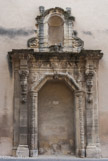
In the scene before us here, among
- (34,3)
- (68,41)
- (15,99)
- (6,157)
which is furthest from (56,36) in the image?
(6,157)

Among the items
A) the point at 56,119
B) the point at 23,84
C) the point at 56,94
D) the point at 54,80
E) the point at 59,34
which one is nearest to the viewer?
Answer: the point at 23,84

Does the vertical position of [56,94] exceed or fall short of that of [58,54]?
it falls short

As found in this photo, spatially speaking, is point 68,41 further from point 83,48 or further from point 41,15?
point 41,15

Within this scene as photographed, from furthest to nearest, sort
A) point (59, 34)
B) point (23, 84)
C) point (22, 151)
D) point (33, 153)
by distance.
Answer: point (59, 34) → point (23, 84) → point (33, 153) → point (22, 151)

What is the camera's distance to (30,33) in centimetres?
889

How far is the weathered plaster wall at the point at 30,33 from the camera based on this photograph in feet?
27.6

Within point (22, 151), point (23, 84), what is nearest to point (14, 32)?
point (23, 84)

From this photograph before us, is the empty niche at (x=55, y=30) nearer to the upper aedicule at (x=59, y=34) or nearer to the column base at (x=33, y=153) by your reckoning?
the upper aedicule at (x=59, y=34)

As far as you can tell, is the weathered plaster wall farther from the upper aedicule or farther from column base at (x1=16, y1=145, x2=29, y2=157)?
column base at (x1=16, y1=145, x2=29, y2=157)

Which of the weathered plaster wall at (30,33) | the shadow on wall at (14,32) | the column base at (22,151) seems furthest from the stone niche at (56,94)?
the shadow on wall at (14,32)

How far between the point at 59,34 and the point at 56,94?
200 cm

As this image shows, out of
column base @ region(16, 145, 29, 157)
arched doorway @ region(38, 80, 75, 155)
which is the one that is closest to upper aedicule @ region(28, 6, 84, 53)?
arched doorway @ region(38, 80, 75, 155)

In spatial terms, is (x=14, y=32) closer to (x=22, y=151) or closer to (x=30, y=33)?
(x=30, y=33)

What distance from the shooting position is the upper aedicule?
8.82 metres
